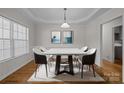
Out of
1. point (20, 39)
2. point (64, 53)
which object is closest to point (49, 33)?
point (20, 39)

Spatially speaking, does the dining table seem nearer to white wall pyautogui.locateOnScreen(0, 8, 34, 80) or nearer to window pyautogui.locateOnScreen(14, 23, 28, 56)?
white wall pyautogui.locateOnScreen(0, 8, 34, 80)

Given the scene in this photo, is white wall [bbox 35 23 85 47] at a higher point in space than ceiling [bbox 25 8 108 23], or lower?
lower

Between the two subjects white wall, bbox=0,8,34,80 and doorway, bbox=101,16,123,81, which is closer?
white wall, bbox=0,8,34,80

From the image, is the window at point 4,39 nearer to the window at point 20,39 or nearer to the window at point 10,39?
the window at point 10,39

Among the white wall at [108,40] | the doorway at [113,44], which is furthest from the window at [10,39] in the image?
the white wall at [108,40]

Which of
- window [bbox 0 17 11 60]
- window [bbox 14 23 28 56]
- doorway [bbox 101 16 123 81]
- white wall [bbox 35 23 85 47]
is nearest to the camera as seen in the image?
window [bbox 0 17 11 60]

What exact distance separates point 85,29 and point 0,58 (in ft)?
14.5

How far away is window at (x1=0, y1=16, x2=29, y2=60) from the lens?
11.4ft

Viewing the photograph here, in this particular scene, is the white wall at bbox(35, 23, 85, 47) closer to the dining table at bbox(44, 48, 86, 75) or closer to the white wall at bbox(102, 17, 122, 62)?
the white wall at bbox(102, 17, 122, 62)

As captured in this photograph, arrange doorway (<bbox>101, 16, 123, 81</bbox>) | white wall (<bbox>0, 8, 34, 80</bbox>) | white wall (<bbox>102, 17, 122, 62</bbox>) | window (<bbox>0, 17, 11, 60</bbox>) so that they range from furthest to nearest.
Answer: white wall (<bbox>102, 17, 122, 62</bbox>), doorway (<bbox>101, 16, 123, 81</bbox>), window (<bbox>0, 17, 11, 60</bbox>), white wall (<bbox>0, 8, 34, 80</bbox>)

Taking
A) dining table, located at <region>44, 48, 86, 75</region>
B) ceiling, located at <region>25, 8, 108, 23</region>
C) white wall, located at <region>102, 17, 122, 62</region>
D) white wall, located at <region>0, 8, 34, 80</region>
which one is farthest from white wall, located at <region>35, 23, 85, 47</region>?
dining table, located at <region>44, 48, 86, 75</region>

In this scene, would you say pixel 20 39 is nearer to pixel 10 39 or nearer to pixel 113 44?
pixel 10 39

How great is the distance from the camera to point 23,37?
5.10 m
